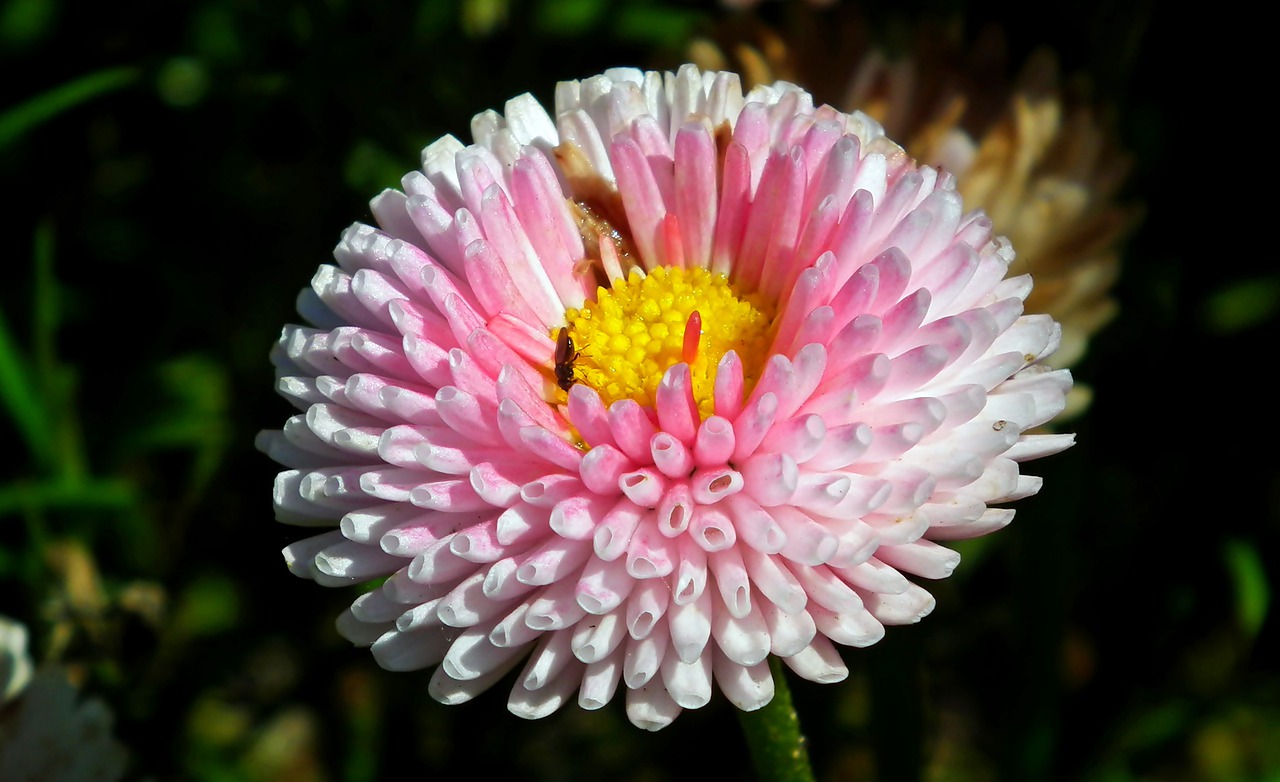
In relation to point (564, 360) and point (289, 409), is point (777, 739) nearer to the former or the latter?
point (564, 360)

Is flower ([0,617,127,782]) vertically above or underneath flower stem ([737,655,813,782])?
above

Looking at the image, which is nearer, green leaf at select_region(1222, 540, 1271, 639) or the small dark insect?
the small dark insect

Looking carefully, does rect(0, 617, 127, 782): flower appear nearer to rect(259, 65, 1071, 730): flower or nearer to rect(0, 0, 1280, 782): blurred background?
rect(0, 0, 1280, 782): blurred background

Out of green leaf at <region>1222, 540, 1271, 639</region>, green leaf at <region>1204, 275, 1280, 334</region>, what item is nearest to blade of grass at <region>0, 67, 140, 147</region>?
green leaf at <region>1204, 275, 1280, 334</region>

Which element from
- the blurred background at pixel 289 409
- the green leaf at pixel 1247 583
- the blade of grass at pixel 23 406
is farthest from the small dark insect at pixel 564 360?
the green leaf at pixel 1247 583

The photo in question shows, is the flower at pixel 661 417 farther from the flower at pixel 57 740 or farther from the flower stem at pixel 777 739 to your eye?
the flower at pixel 57 740

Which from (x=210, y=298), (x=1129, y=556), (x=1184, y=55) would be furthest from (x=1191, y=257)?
(x=210, y=298)

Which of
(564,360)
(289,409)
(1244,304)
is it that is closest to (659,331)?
(564,360)

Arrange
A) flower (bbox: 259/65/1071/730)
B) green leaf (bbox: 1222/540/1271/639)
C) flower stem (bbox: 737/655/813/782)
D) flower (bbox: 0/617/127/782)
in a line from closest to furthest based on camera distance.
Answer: flower (bbox: 259/65/1071/730) → flower stem (bbox: 737/655/813/782) → flower (bbox: 0/617/127/782) → green leaf (bbox: 1222/540/1271/639)
